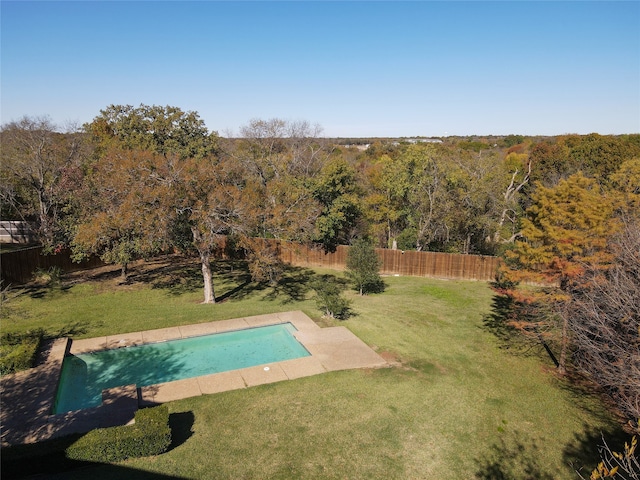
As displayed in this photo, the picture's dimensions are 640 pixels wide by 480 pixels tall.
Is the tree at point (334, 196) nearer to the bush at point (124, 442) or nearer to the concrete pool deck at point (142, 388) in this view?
the concrete pool deck at point (142, 388)

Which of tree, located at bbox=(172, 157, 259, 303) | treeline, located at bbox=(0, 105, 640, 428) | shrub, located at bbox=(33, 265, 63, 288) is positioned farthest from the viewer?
shrub, located at bbox=(33, 265, 63, 288)

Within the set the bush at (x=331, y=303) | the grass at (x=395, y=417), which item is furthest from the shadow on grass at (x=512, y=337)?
the bush at (x=331, y=303)

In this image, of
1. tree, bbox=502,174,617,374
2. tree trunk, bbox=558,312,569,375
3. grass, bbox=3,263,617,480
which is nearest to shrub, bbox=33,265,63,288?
grass, bbox=3,263,617,480

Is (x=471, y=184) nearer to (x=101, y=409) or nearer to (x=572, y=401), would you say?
(x=572, y=401)

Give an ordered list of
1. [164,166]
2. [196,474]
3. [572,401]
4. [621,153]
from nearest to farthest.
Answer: [196,474]
[572,401]
[164,166]
[621,153]

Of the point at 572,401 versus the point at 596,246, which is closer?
the point at 572,401

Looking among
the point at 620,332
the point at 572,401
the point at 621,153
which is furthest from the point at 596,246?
the point at 621,153

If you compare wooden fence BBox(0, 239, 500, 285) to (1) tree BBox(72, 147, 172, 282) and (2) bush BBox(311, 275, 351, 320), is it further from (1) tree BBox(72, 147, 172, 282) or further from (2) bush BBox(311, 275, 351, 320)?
(1) tree BBox(72, 147, 172, 282)
